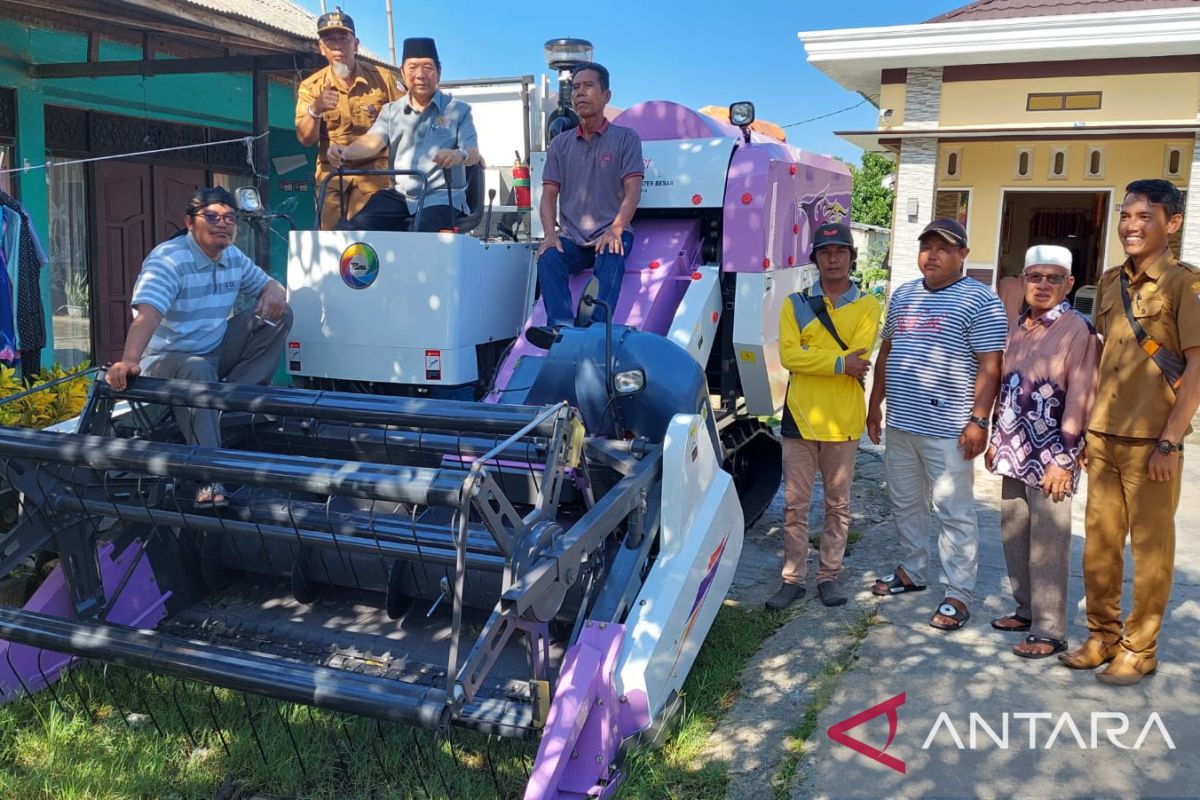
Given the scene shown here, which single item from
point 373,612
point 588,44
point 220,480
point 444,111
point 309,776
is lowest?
point 309,776

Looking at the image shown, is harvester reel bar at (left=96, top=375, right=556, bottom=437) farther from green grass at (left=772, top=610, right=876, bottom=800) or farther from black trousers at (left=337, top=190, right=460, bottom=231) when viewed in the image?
black trousers at (left=337, top=190, right=460, bottom=231)

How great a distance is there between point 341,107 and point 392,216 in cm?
99

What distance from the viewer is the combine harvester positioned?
290 cm

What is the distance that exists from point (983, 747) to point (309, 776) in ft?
7.45

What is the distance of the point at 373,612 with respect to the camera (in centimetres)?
395

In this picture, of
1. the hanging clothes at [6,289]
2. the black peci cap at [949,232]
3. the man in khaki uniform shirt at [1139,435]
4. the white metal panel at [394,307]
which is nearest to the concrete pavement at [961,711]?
the man in khaki uniform shirt at [1139,435]

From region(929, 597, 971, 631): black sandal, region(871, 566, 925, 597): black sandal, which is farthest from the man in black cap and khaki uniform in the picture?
region(929, 597, 971, 631): black sandal

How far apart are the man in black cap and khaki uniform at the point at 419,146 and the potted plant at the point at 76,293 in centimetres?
470

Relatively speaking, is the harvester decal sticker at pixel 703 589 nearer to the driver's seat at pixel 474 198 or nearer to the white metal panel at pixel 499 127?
the driver's seat at pixel 474 198

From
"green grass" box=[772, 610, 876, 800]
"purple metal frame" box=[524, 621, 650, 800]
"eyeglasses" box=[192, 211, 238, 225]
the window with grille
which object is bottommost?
"green grass" box=[772, 610, 876, 800]

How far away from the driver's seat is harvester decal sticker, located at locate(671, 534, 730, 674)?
2527 mm

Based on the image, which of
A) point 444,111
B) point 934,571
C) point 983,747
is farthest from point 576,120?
point 983,747

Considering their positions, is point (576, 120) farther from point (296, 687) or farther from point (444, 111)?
point (296, 687)

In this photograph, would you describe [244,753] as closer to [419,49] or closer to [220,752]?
[220,752]
